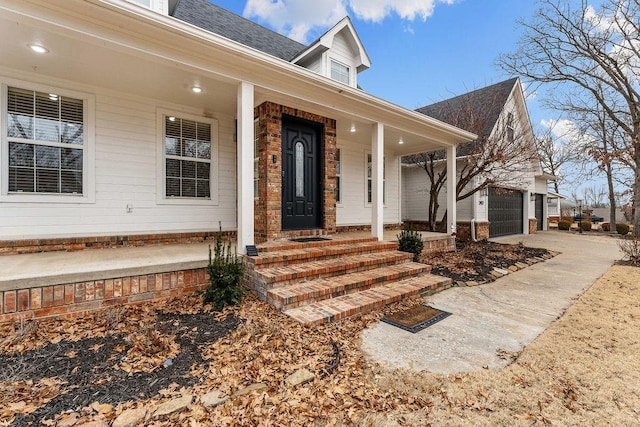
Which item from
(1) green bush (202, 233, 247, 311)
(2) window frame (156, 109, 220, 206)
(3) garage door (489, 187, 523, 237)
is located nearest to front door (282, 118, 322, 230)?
(2) window frame (156, 109, 220, 206)

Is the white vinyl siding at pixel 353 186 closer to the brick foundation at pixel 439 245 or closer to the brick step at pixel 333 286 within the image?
the brick foundation at pixel 439 245

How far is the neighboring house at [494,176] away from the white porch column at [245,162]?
23.9 feet

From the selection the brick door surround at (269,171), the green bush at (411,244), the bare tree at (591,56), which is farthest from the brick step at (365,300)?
the bare tree at (591,56)

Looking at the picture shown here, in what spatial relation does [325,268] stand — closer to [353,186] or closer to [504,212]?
[353,186]

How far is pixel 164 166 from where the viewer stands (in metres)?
5.44

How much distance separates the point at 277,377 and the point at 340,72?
295 inches

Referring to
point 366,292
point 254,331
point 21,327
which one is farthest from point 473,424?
point 21,327

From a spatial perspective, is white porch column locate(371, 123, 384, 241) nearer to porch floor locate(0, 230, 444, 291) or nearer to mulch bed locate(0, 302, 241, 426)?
porch floor locate(0, 230, 444, 291)

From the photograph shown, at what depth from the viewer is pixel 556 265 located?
6.88 m

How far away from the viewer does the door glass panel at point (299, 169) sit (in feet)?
18.7

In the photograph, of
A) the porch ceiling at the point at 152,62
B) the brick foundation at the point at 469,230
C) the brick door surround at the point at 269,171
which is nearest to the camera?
the porch ceiling at the point at 152,62

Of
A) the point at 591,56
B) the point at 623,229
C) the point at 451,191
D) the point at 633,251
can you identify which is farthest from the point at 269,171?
the point at 623,229

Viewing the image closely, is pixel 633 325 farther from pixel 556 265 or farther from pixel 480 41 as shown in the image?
pixel 480 41

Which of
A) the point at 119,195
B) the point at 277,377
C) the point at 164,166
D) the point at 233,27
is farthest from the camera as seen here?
the point at 233,27
